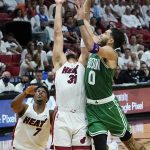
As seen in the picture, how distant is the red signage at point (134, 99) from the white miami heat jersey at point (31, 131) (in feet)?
24.8

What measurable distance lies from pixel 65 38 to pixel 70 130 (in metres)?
11.1

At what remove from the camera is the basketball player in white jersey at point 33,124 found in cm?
665

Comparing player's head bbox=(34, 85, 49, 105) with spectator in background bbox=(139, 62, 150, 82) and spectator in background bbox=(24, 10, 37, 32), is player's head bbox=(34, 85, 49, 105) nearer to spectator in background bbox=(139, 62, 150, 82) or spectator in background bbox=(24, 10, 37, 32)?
spectator in background bbox=(139, 62, 150, 82)

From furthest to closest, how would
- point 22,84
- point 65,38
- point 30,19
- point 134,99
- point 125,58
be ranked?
point 65,38 → point 125,58 → point 30,19 → point 134,99 → point 22,84

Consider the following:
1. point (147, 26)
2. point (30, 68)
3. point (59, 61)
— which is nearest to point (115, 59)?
point (59, 61)

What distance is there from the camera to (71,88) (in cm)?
577

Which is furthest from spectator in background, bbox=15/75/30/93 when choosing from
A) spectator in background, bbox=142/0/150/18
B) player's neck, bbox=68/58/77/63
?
spectator in background, bbox=142/0/150/18

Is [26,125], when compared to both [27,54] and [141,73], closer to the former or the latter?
[27,54]

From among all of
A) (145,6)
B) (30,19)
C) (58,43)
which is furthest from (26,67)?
(145,6)

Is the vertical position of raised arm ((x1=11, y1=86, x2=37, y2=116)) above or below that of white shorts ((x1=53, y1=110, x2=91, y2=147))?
above

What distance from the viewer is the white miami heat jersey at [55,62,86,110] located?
578cm

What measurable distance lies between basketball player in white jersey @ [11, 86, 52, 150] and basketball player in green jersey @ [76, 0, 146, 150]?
40.1 inches

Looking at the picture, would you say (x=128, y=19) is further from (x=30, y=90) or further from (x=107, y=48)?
(x=107, y=48)

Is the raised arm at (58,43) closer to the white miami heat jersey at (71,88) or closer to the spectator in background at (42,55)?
the white miami heat jersey at (71,88)
